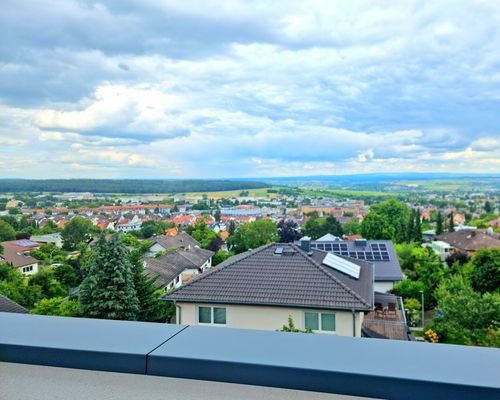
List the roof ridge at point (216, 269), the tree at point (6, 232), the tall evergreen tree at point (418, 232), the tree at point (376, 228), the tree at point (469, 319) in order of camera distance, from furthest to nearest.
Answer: the tall evergreen tree at point (418, 232) < the tree at point (376, 228) < the roof ridge at point (216, 269) < the tree at point (469, 319) < the tree at point (6, 232)

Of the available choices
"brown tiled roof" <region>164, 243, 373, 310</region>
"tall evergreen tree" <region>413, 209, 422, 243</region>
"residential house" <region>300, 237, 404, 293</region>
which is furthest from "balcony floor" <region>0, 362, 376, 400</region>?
"tall evergreen tree" <region>413, 209, 422, 243</region>

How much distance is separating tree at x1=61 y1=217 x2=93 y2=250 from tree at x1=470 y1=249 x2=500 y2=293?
375 inches

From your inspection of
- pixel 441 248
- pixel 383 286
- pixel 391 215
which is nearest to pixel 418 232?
pixel 441 248

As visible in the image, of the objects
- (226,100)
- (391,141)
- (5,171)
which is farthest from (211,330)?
(391,141)

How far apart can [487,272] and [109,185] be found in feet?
33.2

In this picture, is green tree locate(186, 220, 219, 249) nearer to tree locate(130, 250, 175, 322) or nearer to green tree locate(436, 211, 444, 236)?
tree locate(130, 250, 175, 322)

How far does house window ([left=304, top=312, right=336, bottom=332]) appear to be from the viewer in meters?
4.76

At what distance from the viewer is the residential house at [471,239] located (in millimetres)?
11914

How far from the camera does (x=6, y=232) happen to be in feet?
9.02

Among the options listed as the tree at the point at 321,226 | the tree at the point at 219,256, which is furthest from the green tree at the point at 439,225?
the tree at the point at 219,256

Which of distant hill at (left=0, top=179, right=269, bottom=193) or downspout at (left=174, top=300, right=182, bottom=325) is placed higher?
distant hill at (left=0, top=179, right=269, bottom=193)

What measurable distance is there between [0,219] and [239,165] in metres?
2.29

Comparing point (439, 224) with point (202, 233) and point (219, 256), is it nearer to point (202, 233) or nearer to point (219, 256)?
point (219, 256)

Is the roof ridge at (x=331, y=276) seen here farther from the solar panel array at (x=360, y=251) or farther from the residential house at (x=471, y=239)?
the residential house at (x=471, y=239)
